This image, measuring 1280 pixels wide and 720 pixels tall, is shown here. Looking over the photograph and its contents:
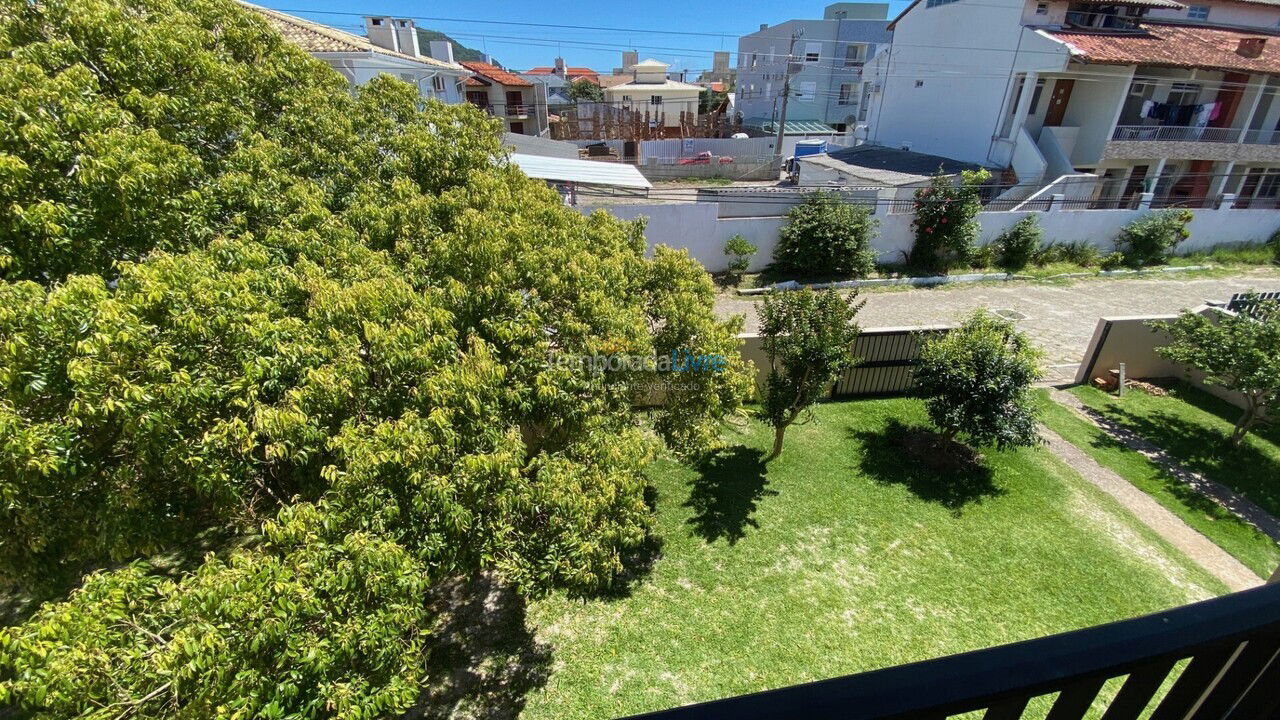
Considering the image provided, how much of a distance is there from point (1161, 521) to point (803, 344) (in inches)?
246

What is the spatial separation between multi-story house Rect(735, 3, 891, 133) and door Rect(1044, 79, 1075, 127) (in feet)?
67.4

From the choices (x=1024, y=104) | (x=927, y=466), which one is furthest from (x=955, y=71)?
(x=927, y=466)

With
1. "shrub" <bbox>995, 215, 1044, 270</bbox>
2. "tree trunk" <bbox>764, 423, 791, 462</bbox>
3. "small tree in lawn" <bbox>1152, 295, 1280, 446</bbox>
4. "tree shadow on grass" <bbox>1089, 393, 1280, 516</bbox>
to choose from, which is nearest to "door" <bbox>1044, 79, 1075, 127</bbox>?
"shrub" <bbox>995, 215, 1044, 270</bbox>

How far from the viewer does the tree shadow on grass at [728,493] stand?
28.2 ft

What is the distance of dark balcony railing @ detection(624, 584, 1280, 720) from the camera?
29.9 inches

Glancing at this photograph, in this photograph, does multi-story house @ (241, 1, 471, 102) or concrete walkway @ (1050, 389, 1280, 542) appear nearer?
concrete walkway @ (1050, 389, 1280, 542)

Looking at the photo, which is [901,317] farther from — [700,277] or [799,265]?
[700,277]

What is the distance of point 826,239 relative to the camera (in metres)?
17.6

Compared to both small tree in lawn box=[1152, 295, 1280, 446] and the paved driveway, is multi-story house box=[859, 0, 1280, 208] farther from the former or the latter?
small tree in lawn box=[1152, 295, 1280, 446]

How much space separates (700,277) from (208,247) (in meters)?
5.85

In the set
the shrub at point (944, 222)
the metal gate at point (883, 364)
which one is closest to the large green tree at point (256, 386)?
the metal gate at point (883, 364)

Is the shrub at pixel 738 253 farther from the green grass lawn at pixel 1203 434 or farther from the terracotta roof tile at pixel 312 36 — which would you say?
the terracotta roof tile at pixel 312 36

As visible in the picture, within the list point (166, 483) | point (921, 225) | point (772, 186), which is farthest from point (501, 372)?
point (772, 186)

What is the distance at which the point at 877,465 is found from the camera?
32.9ft
